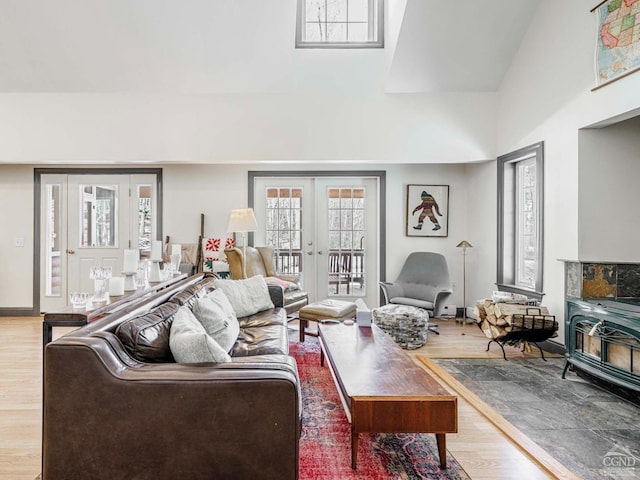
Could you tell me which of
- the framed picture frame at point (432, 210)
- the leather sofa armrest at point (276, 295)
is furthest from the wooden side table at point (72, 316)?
the framed picture frame at point (432, 210)

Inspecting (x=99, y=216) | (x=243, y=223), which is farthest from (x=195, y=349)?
(x=99, y=216)

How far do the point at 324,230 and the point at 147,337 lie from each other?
405 cm

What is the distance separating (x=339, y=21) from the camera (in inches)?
184

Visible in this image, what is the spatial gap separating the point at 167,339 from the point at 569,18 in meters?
4.21

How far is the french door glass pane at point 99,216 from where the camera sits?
18.1 feet

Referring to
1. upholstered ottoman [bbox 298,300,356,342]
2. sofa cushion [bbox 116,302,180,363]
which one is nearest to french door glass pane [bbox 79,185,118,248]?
upholstered ottoman [bbox 298,300,356,342]

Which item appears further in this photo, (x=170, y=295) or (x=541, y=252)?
(x=541, y=252)

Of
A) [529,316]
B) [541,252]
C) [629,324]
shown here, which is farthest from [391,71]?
[629,324]

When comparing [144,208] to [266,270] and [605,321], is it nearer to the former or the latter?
[266,270]

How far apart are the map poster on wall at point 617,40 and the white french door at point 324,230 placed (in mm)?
2995

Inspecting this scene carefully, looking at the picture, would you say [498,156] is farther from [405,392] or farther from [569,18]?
[405,392]

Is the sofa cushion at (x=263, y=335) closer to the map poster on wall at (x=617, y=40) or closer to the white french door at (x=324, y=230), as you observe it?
the white french door at (x=324, y=230)

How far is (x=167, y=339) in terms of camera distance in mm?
1836

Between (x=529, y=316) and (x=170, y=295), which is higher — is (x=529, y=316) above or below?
below
